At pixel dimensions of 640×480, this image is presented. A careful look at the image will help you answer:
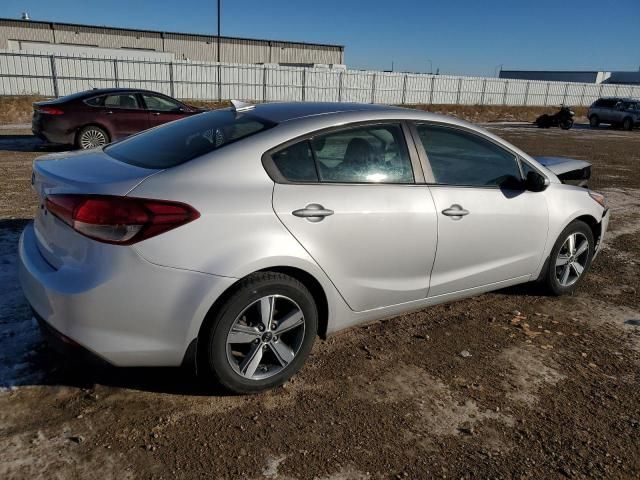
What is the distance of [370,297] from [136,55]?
37.4 meters

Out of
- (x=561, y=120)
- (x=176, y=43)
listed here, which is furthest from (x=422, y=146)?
(x=176, y=43)

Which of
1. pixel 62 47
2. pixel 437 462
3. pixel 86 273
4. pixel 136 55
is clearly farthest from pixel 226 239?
pixel 62 47

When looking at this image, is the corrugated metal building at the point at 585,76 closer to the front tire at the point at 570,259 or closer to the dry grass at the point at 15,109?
the dry grass at the point at 15,109

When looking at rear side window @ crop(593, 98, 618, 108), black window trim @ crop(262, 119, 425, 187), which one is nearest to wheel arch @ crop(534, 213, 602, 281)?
black window trim @ crop(262, 119, 425, 187)

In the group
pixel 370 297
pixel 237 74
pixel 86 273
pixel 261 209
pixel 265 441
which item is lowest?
pixel 265 441

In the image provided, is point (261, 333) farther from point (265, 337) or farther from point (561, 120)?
point (561, 120)

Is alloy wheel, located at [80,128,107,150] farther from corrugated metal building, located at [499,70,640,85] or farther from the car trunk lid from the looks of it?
corrugated metal building, located at [499,70,640,85]

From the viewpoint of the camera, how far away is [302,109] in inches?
137

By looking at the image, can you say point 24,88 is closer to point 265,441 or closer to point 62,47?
point 62,47

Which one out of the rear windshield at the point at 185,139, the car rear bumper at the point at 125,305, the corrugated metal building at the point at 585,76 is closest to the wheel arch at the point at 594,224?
the rear windshield at the point at 185,139

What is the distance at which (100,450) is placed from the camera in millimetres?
2477

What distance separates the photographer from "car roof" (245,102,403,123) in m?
3.29

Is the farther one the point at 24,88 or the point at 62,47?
the point at 62,47

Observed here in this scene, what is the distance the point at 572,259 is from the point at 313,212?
2801mm
